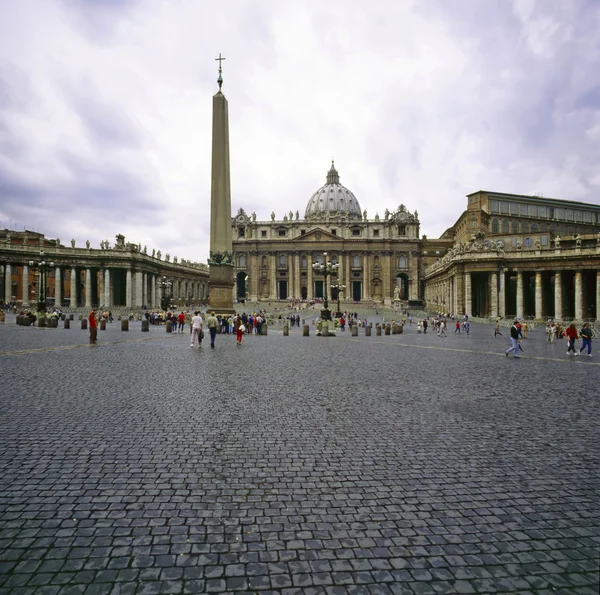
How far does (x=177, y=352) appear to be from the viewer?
1562cm

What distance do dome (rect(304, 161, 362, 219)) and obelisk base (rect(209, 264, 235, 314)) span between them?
253ft

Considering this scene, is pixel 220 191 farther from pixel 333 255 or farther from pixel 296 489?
pixel 333 255

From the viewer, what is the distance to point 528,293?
5041 centimetres

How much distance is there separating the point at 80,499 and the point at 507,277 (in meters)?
52.1

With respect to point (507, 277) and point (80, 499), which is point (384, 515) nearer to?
point (80, 499)

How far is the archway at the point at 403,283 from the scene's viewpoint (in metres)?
87.3

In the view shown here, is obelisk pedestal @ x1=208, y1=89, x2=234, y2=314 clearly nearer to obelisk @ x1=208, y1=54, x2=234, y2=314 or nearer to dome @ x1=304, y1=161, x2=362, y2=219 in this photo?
obelisk @ x1=208, y1=54, x2=234, y2=314

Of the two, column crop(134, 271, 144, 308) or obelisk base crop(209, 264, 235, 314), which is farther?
column crop(134, 271, 144, 308)

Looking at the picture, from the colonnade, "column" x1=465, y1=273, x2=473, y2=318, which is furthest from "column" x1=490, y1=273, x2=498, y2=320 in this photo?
"column" x1=465, y1=273, x2=473, y2=318

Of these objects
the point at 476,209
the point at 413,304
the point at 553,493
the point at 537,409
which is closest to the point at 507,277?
the point at 476,209

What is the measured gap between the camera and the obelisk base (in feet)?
92.9

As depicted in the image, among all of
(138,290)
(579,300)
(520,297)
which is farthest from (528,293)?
(138,290)

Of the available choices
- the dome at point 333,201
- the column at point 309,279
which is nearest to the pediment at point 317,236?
the column at point 309,279

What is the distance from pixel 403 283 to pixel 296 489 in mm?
89203
